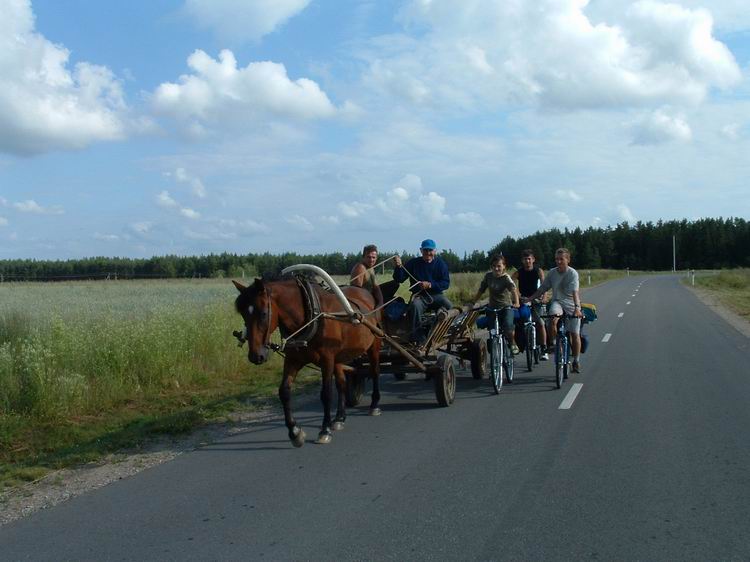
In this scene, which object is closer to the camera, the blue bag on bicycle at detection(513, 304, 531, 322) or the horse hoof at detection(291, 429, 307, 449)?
the horse hoof at detection(291, 429, 307, 449)

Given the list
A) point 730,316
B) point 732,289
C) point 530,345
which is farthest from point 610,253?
point 530,345

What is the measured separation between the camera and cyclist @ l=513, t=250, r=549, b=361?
12359 mm

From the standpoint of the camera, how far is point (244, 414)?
922 centimetres

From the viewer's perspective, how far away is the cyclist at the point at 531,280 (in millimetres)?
12359

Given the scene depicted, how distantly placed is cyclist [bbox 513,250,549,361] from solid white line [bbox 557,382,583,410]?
182cm

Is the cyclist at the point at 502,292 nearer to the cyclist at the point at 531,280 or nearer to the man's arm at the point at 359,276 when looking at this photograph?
the cyclist at the point at 531,280

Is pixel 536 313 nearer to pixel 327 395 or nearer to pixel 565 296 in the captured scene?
pixel 565 296

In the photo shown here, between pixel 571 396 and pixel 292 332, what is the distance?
4.50 metres

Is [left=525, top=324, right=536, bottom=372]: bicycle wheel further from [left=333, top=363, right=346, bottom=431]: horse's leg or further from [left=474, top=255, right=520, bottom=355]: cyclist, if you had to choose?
[left=333, top=363, right=346, bottom=431]: horse's leg

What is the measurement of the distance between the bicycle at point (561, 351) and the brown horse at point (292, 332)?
3.45 m

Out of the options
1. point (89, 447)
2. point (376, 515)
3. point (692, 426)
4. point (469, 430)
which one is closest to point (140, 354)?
point (89, 447)

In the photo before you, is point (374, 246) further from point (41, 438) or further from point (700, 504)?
point (700, 504)

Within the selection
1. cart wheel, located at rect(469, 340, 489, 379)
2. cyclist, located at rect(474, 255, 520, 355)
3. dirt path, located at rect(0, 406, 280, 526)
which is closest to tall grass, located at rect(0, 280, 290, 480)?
dirt path, located at rect(0, 406, 280, 526)

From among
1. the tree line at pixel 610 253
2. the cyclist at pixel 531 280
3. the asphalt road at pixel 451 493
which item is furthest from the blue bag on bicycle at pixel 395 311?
the tree line at pixel 610 253
